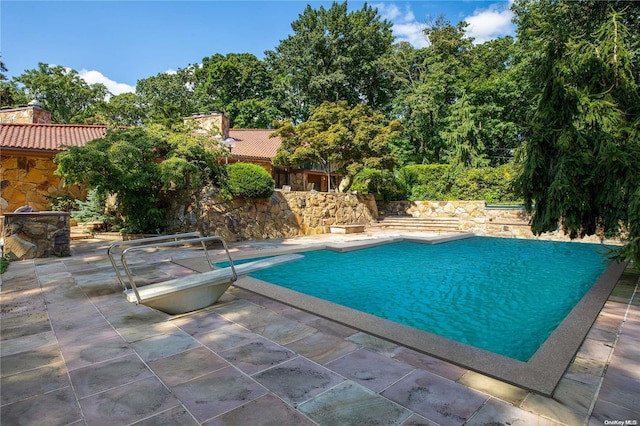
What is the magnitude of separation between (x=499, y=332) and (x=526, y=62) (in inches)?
804

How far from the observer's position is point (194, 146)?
9.55 metres

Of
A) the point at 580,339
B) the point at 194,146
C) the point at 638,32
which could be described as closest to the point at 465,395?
the point at 580,339

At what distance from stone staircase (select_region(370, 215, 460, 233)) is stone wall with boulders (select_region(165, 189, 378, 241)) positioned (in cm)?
75

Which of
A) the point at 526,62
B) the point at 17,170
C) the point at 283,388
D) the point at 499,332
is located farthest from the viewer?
the point at 526,62

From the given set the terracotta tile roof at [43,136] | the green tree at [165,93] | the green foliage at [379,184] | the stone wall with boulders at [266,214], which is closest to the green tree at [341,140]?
the green foliage at [379,184]

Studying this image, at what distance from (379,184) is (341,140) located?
3.35 metres

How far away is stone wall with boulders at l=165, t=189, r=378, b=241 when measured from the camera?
32.8ft

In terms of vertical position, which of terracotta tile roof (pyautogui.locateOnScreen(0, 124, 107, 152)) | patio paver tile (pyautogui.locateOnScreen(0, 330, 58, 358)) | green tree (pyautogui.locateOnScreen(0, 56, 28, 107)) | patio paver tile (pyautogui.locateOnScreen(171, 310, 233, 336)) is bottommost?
patio paver tile (pyautogui.locateOnScreen(171, 310, 233, 336))

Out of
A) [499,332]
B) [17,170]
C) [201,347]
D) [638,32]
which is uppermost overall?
[638,32]

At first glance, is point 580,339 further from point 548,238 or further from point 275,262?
point 548,238

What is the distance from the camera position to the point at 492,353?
112 inches

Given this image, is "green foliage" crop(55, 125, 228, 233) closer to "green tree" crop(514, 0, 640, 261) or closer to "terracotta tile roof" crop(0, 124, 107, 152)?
"terracotta tile roof" crop(0, 124, 107, 152)

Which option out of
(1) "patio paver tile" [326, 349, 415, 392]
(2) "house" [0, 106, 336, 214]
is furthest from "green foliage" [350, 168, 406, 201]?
(1) "patio paver tile" [326, 349, 415, 392]

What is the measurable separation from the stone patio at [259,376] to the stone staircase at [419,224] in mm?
10393
